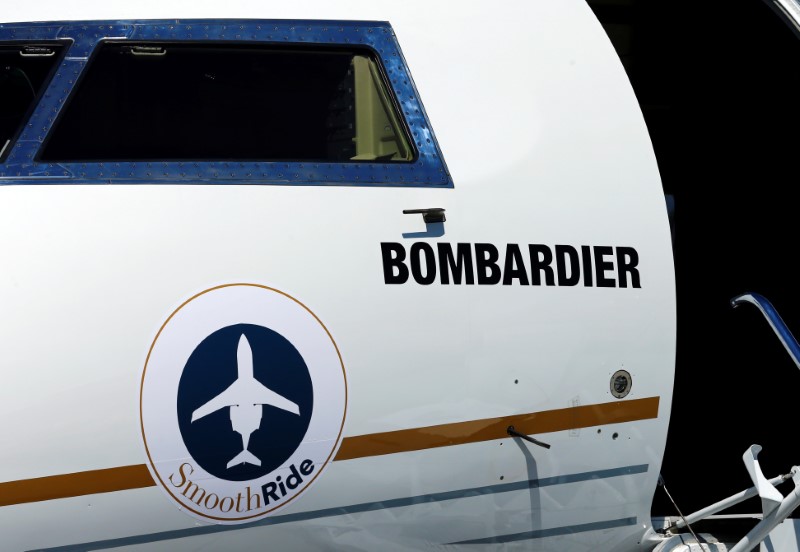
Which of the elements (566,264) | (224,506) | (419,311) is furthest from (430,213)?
(224,506)

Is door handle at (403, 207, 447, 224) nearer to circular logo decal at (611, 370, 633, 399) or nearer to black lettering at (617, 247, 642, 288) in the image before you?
black lettering at (617, 247, 642, 288)

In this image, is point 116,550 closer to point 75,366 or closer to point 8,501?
point 8,501

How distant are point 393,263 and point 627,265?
803 millimetres

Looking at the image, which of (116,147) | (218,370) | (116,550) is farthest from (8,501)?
(116,147)

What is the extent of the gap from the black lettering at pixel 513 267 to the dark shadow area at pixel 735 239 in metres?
1.95

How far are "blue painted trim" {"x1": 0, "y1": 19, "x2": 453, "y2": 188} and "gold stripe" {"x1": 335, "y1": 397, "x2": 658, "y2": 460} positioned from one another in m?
0.74

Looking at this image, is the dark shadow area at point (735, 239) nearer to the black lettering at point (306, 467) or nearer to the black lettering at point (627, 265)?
the black lettering at point (627, 265)

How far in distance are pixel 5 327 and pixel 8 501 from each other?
0.44 meters

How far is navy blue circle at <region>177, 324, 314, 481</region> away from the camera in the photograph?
2600 millimetres

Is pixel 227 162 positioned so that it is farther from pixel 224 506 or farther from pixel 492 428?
pixel 492 428

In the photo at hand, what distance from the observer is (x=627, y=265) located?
311 cm

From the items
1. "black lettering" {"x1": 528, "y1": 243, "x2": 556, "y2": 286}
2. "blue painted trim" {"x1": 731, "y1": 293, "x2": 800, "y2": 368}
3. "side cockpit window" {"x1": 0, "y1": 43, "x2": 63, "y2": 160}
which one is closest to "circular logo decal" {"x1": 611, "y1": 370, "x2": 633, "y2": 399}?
"black lettering" {"x1": 528, "y1": 243, "x2": 556, "y2": 286}

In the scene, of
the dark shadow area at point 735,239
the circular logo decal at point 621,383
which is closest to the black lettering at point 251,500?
the circular logo decal at point 621,383

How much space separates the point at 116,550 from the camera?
2.62 m
